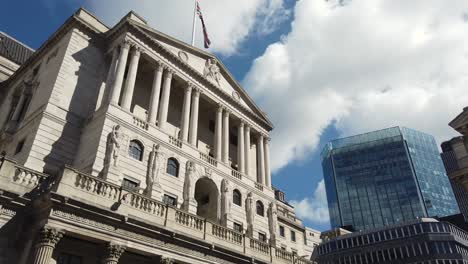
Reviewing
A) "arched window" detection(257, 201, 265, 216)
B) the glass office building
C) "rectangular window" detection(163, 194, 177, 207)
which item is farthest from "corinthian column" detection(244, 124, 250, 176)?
the glass office building

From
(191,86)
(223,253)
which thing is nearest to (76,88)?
(191,86)

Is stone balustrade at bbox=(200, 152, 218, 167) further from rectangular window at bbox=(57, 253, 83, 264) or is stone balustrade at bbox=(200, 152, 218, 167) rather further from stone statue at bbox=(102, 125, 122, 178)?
rectangular window at bbox=(57, 253, 83, 264)

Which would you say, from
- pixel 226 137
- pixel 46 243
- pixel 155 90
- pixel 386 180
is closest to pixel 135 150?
pixel 155 90

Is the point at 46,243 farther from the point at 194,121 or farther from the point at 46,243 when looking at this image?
the point at 194,121

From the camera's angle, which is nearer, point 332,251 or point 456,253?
point 456,253

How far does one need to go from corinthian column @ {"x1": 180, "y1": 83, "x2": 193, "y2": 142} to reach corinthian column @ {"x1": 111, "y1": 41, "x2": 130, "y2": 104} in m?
7.18

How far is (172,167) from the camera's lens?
32.3m

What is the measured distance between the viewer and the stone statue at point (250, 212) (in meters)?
35.1

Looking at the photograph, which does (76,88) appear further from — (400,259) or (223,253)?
(400,259)

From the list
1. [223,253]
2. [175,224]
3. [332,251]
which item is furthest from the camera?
[332,251]

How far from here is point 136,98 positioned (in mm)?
37312

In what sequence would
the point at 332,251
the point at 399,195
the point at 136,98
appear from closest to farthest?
the point at 136,98 < the point at 332,251 < the point at 399,195

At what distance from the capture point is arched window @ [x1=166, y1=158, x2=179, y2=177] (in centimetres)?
3183

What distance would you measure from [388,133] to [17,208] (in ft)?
473
